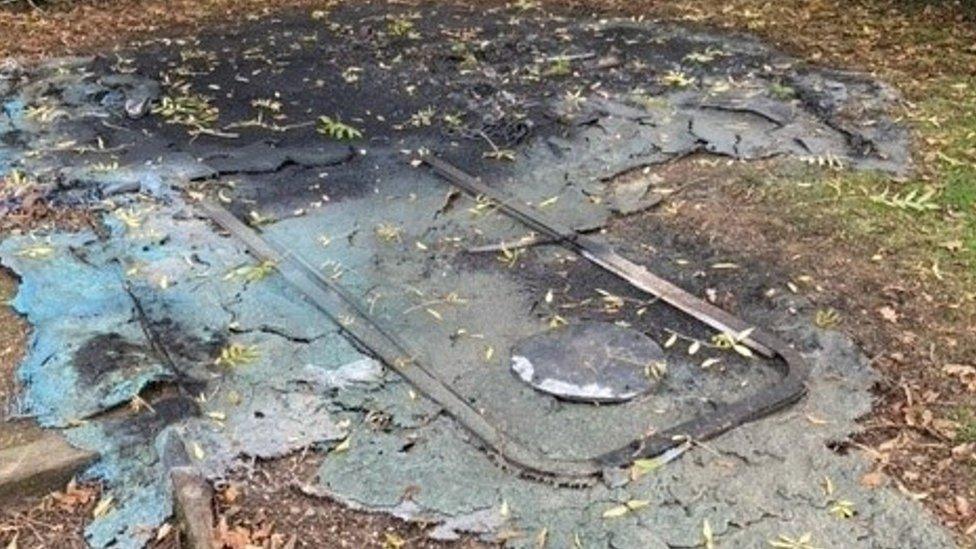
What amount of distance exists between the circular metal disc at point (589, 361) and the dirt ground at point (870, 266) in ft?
2.05

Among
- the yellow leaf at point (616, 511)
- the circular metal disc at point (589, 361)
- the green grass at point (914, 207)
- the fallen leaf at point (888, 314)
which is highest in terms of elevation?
the yellow leaf at point (616, 511)

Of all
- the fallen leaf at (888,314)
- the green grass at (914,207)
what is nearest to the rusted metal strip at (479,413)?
the fallen leaf at (888,314)

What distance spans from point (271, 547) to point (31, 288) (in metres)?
1.62

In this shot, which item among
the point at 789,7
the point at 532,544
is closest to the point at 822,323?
the point at 532,544

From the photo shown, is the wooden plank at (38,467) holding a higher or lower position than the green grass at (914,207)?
higher

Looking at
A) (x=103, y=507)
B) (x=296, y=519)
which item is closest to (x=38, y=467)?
(x=103, y=507)

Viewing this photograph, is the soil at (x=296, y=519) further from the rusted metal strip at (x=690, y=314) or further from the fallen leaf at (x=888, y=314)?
the fallen leaf at (x=888, y=314)

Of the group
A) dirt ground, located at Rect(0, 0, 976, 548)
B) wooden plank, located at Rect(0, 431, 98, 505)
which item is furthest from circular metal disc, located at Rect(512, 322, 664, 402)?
wooden plank, located at Rect(0, 431, 98, 505)

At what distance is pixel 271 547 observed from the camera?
238 centimetres

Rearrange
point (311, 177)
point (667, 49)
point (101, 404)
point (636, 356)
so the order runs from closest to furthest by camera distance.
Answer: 1. point (101, 404)
2. point (636, 356)
3. point (311, 177)
4. point (667, 49)

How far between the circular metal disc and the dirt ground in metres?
0.63

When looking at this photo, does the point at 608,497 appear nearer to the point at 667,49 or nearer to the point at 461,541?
the point at 461,541

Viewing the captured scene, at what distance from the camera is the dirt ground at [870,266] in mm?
2490

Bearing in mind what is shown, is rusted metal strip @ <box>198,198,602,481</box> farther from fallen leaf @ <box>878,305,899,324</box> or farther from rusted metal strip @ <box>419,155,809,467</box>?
fallen leaf @ <box>878,305,899,324</box>
